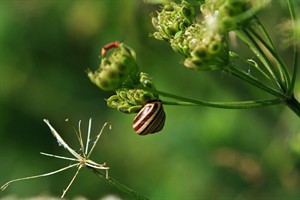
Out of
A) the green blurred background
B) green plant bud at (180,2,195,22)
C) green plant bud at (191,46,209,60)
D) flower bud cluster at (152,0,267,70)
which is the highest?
the green blurred background

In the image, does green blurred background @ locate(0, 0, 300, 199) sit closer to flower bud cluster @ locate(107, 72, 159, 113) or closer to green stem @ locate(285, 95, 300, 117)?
flower bud cluster @ locate(107, 72, 159, 113)

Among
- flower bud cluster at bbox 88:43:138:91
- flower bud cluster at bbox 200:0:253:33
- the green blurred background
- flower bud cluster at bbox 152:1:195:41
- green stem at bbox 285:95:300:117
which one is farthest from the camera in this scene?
the green blurred background

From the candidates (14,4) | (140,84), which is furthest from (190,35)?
(14,4)

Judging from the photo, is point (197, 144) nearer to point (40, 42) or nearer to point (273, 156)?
point (273, 156)

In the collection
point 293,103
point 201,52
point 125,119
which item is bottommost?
point 201,52

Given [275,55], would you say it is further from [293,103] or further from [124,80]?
[124,80]

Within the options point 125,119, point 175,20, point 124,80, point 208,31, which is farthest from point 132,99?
point 125,119

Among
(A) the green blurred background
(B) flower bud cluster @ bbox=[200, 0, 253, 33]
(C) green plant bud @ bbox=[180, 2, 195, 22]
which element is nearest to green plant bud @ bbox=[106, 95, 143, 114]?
(C) green plant bud @ bbox=[180, 2, 195, 22]
